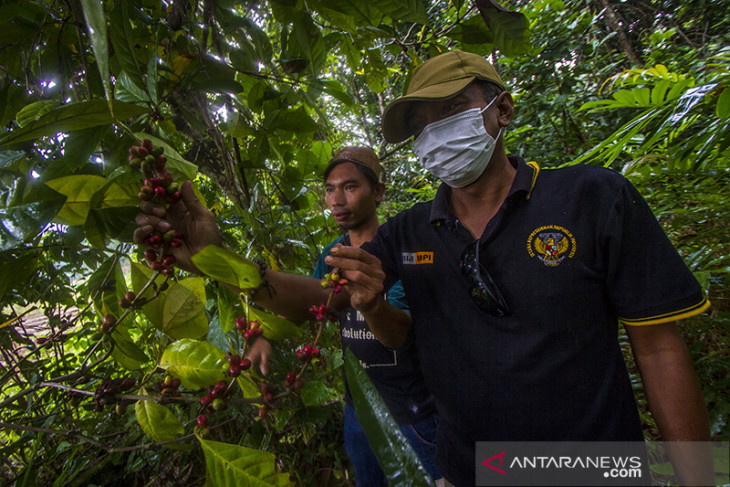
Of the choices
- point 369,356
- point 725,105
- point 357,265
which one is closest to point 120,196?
point 357,265

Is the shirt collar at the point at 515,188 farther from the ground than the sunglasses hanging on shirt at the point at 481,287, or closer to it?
farther from the ground

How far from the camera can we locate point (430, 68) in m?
0.97

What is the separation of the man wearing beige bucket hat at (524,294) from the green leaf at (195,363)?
0.29m

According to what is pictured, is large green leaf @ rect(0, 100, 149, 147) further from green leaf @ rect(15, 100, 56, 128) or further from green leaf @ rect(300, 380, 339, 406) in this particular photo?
green leaf @ rect(300, 380, 339, 406)

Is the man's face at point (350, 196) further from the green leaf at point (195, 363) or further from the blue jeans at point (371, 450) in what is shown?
the green leaf at point (195, 363)

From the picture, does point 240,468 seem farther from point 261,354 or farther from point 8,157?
point 8,157

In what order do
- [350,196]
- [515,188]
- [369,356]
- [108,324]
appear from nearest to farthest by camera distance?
[108,324] < [515,188] < [369,356] < [350,196]

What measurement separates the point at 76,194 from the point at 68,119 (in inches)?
5.5

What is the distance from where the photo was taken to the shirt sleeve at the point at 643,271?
71cm

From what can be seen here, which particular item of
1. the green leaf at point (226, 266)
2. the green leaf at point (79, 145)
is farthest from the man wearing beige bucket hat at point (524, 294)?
the green leaf at point (79, 145)

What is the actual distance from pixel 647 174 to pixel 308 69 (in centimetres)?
163

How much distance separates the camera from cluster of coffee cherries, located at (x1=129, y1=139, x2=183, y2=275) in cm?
50

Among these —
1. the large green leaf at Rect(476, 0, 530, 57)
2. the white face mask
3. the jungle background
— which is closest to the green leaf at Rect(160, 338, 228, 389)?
the jungle background

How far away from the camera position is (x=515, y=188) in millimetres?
880
